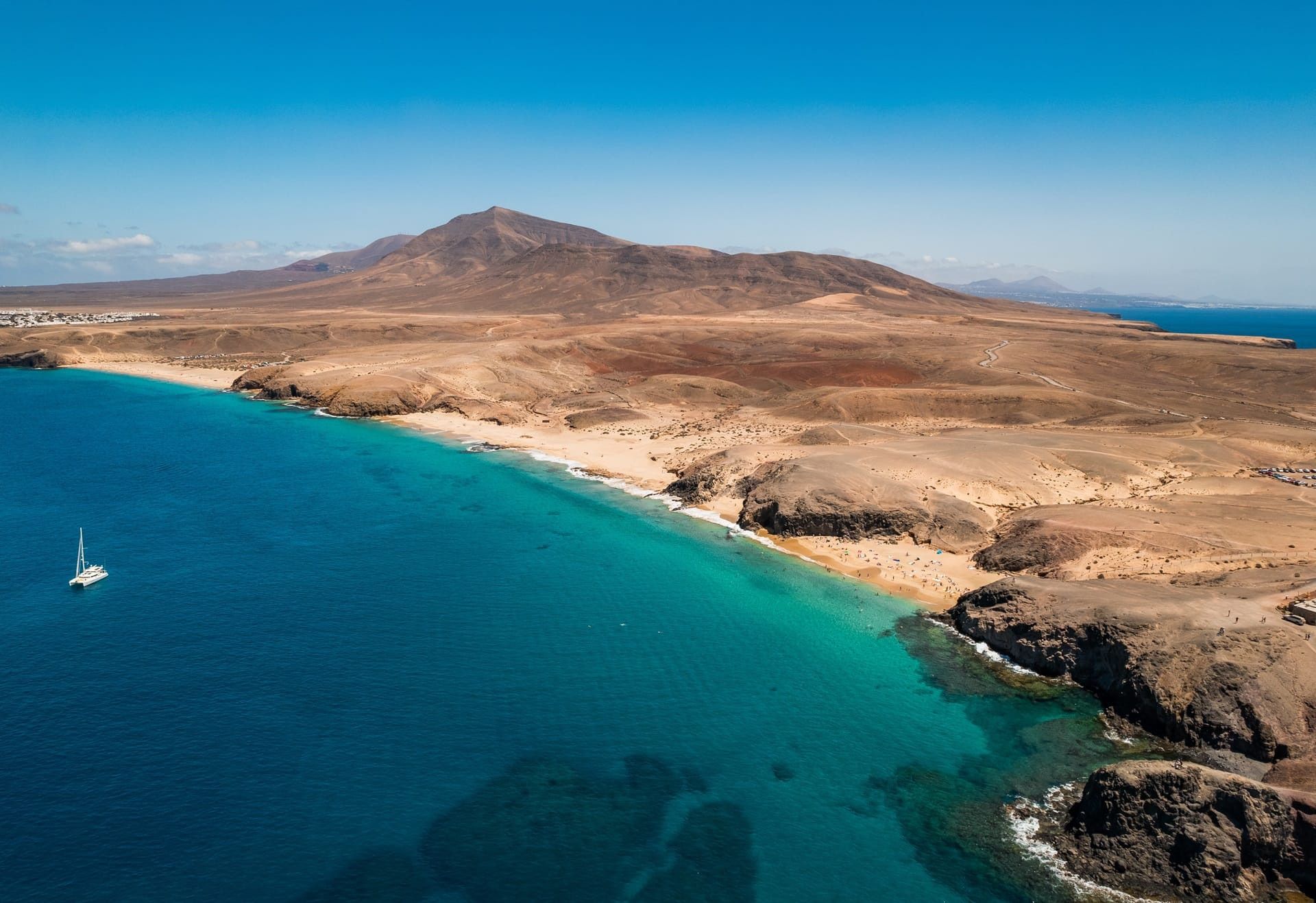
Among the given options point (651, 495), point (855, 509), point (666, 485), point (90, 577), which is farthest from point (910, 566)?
point (90, 577)

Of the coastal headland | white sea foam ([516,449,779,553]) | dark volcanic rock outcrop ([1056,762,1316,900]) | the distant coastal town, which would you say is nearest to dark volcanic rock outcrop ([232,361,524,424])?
the coastal headland

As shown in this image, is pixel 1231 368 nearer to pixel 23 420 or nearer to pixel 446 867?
pixel 446 867

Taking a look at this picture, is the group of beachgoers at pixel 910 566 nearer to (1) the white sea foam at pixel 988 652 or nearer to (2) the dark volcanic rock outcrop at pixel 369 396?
(1) the white sea foam at pixel 988 652

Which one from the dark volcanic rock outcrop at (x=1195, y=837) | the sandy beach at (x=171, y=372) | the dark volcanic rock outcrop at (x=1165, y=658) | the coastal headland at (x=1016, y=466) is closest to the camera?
the dark volcanic rock outcrop at (x=1195, y=837)

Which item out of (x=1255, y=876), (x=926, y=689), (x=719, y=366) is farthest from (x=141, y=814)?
(x=719, y=366)

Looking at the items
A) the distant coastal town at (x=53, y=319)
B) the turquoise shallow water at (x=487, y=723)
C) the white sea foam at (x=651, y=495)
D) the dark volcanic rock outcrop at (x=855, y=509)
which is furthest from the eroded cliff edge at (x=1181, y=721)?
the distant coastal town at (x=53, y=319)

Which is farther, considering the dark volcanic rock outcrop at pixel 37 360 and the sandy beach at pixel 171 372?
the dark volcanic rock outcrop at pixel 37 360
